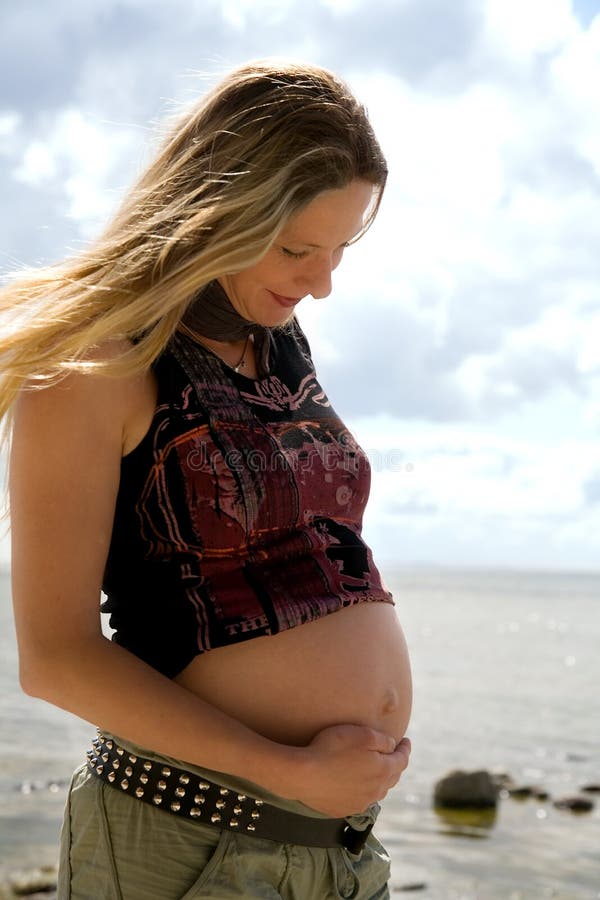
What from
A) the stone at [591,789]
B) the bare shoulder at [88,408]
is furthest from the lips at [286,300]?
the stone at [591,789]

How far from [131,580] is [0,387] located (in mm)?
452

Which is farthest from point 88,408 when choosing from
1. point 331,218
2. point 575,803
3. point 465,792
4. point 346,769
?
point 575,803

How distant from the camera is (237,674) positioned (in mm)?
2121

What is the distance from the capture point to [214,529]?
210cm

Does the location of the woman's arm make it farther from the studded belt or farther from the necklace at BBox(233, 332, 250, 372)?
the necklace at BBox(233, 332, 250, 372)

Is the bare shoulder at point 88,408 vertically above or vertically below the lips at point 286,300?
below

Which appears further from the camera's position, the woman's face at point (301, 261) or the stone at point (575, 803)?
the stone at point (575, 803)

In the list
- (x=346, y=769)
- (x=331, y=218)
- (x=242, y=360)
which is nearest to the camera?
(x=346, y=769)

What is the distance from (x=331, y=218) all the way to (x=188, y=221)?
1.14 ft

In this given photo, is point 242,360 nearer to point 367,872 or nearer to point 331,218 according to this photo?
point 331,218

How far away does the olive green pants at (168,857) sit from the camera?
2.02m

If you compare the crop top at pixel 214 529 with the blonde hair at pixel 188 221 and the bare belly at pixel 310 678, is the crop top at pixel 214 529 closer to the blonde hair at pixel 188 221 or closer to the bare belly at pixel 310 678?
the bare belly at pixel 310 678

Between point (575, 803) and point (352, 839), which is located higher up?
point (352, 839)

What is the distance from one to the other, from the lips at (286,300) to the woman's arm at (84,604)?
0.48m
